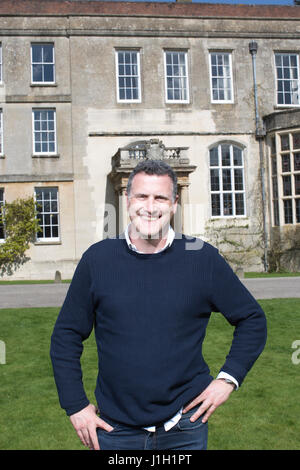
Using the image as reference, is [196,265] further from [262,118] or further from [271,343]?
[262,118]

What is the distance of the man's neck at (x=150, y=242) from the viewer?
95.7 inches

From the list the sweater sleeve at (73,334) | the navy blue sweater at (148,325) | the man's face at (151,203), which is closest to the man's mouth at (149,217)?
the man's face at (151,203)

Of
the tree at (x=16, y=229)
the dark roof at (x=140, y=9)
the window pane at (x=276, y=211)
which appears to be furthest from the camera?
the window pane at (x=276, y=211)

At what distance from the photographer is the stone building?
2239 centimetres

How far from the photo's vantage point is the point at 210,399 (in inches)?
92.0

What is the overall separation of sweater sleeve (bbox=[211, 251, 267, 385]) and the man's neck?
0.25 m

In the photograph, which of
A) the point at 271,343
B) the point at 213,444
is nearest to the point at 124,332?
the point at 213,444

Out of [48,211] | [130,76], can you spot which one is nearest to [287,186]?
[130,76]

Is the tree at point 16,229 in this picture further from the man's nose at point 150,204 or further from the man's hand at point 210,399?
the man's hand at point 210,399

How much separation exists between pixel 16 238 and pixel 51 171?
3106 millimetres

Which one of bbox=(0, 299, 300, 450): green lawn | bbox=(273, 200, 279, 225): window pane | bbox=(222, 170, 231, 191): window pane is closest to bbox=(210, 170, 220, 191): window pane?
bbox=(222, 170, 231, 191): window pane

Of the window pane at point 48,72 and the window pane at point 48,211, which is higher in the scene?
the window pane at point 48,72

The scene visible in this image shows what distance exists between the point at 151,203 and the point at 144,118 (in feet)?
69.1

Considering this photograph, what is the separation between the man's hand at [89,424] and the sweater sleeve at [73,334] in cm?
3
